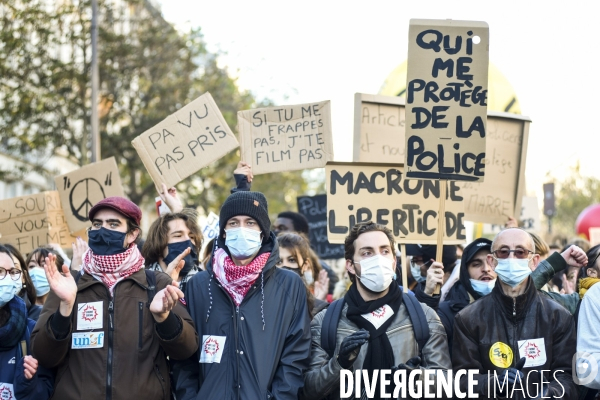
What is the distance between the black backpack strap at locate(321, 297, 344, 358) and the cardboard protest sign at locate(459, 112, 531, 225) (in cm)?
349

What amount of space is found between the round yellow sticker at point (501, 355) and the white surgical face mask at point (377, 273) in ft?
2.42

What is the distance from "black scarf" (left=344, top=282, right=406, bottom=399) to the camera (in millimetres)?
5195

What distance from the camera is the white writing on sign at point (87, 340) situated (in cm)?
514

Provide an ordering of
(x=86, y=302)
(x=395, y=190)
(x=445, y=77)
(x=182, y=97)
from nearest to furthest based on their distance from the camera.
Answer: (x=86, y=302), (x=445, y=77), (x=395, y=190), (x=182, y=97)

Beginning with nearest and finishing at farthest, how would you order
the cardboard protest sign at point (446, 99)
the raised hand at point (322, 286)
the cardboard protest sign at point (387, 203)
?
the cardboard protest sign at point (446, 99) → the cardboard protest sign at point (387, 203) → the raised hand at point (322, 286)

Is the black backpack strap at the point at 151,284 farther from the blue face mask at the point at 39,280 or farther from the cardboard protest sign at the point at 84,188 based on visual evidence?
the cardboard protest sign at the point at 84,188

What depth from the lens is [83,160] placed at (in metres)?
20.1

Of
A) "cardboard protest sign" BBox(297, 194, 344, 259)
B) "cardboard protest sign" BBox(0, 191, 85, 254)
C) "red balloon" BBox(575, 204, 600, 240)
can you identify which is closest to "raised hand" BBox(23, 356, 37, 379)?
"cardboard protest sign" BBox(0, 191, 85, 254)

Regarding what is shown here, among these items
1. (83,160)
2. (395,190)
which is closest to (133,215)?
(395,190)

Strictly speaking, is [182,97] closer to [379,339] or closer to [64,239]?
[64,239]

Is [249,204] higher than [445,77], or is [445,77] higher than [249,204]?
[445,77]

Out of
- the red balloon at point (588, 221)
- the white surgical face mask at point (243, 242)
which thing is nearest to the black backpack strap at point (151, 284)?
the white surgical face mask at point (243, 242)

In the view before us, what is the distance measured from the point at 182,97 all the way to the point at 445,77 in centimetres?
1581

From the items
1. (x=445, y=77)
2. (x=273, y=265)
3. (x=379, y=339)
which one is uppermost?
(x=445, y=77)
